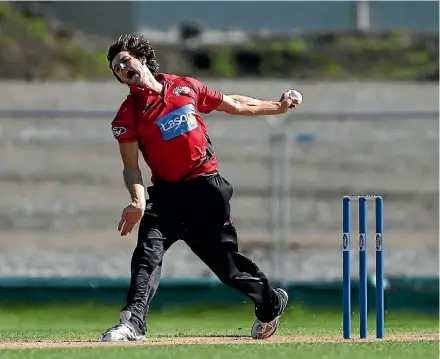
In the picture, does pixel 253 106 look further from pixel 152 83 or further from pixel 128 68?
pixel 128 68

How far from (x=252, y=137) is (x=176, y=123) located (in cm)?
972

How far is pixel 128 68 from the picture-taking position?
8.48 meters

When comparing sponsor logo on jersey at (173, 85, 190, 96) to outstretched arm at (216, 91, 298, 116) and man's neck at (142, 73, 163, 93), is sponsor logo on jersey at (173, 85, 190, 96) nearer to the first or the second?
man's neck at (142, 73, 163, 93)

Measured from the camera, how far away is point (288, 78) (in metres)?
29.0

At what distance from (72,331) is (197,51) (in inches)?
767

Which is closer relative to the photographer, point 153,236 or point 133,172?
point 133,172

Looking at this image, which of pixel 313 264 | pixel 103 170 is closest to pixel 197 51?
pixel 103 170

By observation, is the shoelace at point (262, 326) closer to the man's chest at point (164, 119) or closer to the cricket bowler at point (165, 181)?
the cricket bowler at point (165, 181)

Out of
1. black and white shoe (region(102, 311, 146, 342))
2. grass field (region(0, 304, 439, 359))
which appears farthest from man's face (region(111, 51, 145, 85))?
grass field (region(0, 304, 439, 359))

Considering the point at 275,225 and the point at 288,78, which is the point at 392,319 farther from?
the point at 288,78

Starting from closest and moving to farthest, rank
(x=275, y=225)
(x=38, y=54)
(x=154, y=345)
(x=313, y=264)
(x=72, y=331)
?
(x=154, y=345) < (x=72, y=331) < (x=275, y=225) < (x=313, y=264) < (x=38, y=54)

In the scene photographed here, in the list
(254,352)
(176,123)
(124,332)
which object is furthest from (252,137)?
(254,352)

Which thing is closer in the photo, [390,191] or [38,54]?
[390,191]

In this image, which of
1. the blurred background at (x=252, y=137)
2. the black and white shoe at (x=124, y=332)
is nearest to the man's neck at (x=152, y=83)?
the black and white shoe at (x=124, y=332)
